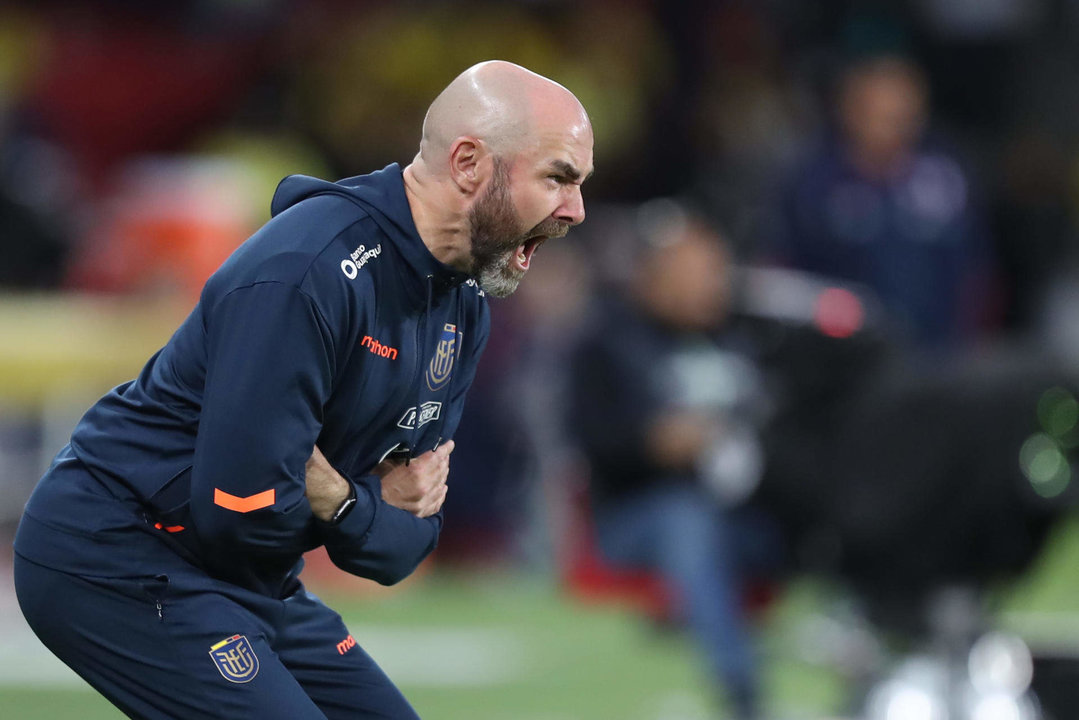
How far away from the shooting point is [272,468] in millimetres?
3098

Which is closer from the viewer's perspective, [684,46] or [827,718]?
[827,718]

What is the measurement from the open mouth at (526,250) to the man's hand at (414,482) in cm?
44

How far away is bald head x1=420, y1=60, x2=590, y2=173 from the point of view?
3293 millimetres

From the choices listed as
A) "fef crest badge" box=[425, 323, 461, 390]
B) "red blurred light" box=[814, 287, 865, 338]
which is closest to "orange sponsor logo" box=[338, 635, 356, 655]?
"fef crest badge" box=[425, 323, 461, 390]

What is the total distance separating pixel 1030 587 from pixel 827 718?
3434mm

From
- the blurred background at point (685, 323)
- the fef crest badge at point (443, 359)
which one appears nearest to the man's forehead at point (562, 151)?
the fef crest badge at point (443, 359)

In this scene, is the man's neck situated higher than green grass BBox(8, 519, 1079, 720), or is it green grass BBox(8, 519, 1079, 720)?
the man's neck

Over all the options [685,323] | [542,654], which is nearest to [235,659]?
[685,323]

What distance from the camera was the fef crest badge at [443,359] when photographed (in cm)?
351

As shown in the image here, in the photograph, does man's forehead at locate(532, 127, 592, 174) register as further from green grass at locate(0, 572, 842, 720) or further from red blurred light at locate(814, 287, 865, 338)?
green grass at locate(0, 572, 842, 720)

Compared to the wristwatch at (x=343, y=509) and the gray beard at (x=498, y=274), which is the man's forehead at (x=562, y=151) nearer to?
the gray beard at (x=498, y=274)

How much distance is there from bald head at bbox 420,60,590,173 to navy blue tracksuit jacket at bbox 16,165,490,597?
187mm

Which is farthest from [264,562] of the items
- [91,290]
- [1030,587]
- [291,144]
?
[291,144]

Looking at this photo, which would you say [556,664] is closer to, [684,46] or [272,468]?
[272,468]
